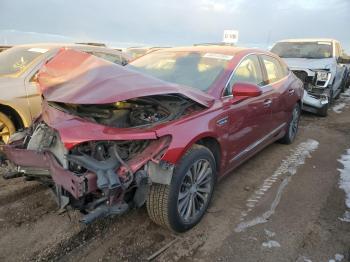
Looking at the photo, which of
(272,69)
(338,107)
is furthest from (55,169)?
(338,107)

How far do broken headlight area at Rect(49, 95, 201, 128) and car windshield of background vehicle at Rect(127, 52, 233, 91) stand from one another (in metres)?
0.61

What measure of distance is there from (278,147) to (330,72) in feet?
11.8

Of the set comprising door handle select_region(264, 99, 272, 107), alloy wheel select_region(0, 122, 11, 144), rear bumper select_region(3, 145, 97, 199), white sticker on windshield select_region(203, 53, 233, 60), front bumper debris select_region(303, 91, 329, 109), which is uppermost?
white sticker on windshield select_region(203, 53, 233, 60)

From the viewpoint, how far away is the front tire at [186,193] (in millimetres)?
2783

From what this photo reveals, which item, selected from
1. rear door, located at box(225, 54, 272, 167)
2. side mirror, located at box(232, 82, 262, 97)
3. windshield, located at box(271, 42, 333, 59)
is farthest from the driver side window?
windshield, located at box(271, 42, 333, 59)

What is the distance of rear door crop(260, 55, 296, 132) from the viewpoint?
4.57 m

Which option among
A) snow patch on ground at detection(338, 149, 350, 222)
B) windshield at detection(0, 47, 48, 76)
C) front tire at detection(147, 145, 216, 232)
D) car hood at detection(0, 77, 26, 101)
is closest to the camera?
front tire at detection(147, 145, 216, 232)

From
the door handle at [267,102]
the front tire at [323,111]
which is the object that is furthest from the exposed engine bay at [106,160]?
the front tire at [323,111]

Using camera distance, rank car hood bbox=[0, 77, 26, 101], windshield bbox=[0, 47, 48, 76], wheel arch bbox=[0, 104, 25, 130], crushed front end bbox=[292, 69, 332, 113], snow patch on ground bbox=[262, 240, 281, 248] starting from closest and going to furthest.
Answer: snow patch on ground bbox=[262, 240, 281, 248] < car hood bbox=[0, 77, 26, 101] < wheel arch bbox=[0, 104, 25, 130] < windshield bbox=[0, 47, 48, 76] < crushed front end bbox=[292, 69, 332, 113]

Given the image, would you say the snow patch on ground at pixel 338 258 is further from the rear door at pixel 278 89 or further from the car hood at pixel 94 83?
the rear door at pixel 278 89

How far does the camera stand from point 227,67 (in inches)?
147

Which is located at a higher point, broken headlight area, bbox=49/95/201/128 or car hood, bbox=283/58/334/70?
broken headlight area, bbox=49/95/201/128

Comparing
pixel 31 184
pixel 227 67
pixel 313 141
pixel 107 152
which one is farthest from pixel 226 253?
pixel 313 141

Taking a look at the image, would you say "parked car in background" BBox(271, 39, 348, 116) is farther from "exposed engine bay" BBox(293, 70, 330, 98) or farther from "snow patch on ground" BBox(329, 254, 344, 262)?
"snow patch on ground" BBox(329, 254, 344, 262)
